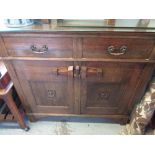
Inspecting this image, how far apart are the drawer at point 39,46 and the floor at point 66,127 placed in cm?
68

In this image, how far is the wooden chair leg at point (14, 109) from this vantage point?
101cm

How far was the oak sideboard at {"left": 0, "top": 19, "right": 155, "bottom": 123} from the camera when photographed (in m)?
0.73

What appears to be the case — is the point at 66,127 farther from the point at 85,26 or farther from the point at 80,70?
the point at 85,26

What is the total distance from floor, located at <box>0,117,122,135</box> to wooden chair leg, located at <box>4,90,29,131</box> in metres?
0.07

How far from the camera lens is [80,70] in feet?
2.85

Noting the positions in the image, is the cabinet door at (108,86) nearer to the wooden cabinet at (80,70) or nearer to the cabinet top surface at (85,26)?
the wooden cabinet at (80,70)

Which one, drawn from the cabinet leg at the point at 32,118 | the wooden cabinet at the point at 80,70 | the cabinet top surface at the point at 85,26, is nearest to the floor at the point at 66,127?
the cabinet leg at the point at 32,118

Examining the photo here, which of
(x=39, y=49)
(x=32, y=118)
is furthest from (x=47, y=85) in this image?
(x=32, y=118)

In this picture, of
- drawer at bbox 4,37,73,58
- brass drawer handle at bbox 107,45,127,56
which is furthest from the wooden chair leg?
brass drawer handle at bbox 107,45,127,56

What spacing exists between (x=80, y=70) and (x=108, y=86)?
0.23m

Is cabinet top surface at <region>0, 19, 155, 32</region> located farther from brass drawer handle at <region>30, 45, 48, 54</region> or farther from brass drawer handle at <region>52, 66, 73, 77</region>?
brass drawer handle at <region>52, 66, 73, 77</region>
